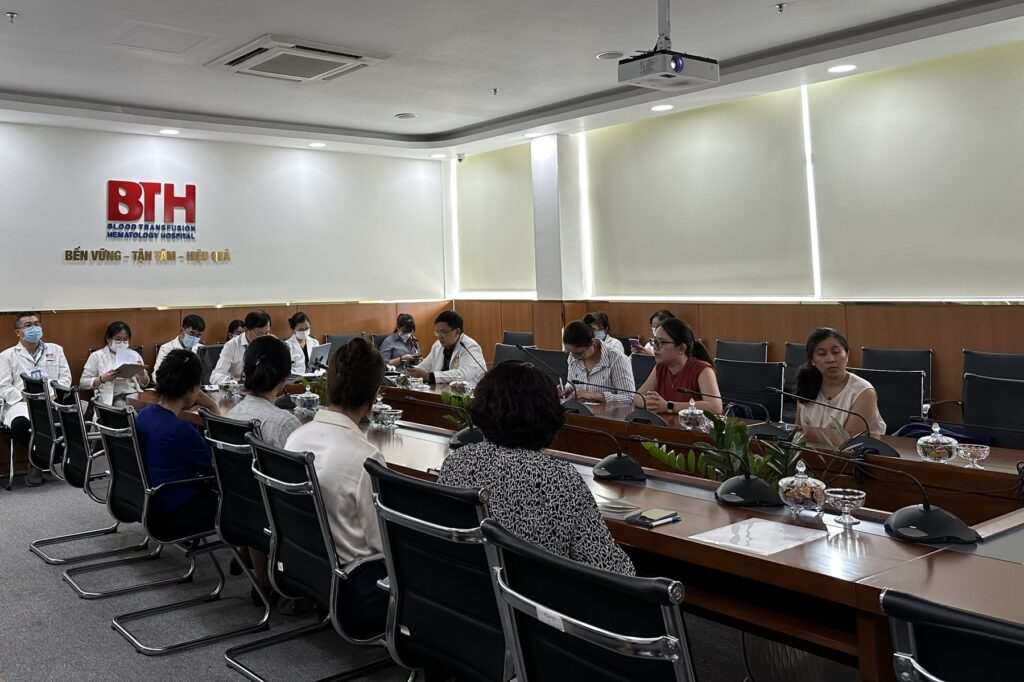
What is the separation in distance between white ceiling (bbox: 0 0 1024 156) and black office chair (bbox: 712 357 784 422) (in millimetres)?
2355

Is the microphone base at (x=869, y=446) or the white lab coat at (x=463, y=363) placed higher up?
the white lab coat at (x=463, y=363)

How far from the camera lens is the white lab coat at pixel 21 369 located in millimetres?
7055

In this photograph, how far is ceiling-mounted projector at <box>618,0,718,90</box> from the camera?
4.62 m

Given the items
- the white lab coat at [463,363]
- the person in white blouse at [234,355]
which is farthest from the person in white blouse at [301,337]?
the white lab coat at [463,363]

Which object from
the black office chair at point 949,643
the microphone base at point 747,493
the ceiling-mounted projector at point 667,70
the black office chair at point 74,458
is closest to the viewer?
the black office chair at point 949,643

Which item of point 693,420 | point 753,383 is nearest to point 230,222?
point 753,383

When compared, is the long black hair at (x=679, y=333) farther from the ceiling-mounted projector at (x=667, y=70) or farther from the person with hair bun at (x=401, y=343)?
the person with hair bun at (x=401, y=343)

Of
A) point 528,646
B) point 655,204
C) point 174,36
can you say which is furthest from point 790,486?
point 655,204

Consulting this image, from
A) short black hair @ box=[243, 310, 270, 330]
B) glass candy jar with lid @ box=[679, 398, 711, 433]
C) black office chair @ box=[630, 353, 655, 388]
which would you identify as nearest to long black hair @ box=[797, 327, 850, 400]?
glass candy jar with lid @ box=[679, 398, 711, 433]

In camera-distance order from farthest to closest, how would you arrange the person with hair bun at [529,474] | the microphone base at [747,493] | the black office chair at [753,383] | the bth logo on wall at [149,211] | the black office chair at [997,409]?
the bth logo on wall at [149,211] → the black office chair at [753,383] → the black office chair at [997,409] → the microphone base at [747,493] → the person with hair bun at [529,474]

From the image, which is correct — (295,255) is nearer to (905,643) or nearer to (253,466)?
(253,466)

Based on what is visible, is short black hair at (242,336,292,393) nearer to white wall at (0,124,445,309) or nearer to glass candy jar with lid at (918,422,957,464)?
Answer: glass candy jar with lid at (918,422,957,464)

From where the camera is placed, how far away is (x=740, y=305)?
7973mm

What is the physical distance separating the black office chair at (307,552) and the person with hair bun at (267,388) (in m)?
0.59
